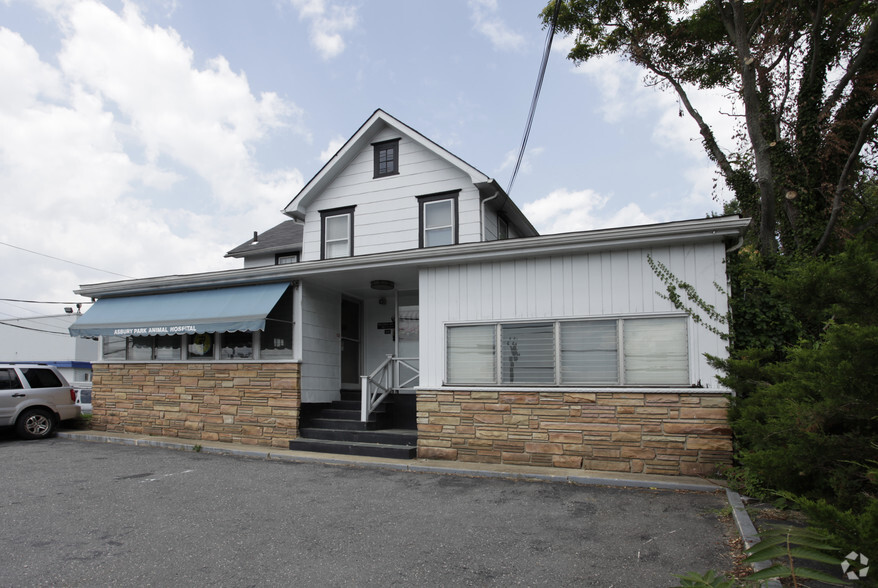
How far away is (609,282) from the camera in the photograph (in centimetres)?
813

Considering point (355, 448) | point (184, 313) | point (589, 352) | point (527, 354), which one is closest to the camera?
point (589, 352)

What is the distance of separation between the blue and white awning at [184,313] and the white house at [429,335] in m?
0.04

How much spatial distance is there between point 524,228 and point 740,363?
10.8m

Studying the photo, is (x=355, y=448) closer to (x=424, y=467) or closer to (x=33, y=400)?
(x=424, y=467)

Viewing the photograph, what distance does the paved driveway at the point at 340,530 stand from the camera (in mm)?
4285

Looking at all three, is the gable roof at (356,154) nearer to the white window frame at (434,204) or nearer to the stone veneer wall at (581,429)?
the white window frame at (434,204)

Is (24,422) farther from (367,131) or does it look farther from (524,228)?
(524,228)

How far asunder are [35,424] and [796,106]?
17.7 meters

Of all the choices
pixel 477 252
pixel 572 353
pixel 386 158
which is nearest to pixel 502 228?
pixel 386 158

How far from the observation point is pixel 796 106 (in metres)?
12.2

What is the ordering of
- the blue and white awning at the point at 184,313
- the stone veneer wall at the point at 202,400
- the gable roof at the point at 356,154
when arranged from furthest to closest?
the gable roof at the point at 356,154 < the stone veneer wall at the point at 202,400 < the blue and white awning at the point at 184,313

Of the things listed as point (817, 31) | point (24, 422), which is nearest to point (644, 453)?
point (817, 31)

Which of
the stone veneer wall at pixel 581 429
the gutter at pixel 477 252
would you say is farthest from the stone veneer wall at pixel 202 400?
the stone veneer wall at pixel 581 429

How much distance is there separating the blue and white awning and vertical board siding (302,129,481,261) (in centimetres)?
377
